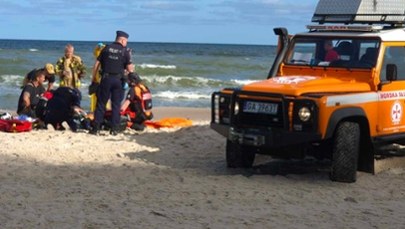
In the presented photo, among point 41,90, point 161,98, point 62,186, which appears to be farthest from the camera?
point 161,98

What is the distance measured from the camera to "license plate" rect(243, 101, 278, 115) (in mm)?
7559

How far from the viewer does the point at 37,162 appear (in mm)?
8414

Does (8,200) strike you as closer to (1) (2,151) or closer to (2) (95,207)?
(2) (95,207)

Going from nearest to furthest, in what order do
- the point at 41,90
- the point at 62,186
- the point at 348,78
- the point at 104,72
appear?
the point at 62,186
the point at 348,78
the point at 104,72
the point at 41,90

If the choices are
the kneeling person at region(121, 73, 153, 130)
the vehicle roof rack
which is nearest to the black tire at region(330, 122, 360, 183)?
the vehicle roof rack

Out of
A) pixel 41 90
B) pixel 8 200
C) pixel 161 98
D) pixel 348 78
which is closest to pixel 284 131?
pixel 348 78

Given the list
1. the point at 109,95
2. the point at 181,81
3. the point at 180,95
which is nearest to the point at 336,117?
the point at 109,95

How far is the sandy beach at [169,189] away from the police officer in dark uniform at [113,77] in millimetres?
569

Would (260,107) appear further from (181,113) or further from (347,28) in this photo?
(181,113)

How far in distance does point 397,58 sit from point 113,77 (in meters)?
4.35

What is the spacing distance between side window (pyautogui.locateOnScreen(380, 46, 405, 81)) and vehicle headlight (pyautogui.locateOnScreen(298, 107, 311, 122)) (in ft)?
4.96

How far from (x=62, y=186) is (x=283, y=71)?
11.1ft

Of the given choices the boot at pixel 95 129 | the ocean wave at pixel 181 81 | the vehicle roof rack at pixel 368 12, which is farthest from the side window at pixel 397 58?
the ocean wave at pixel 181 81

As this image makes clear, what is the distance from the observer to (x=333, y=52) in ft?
28.2
